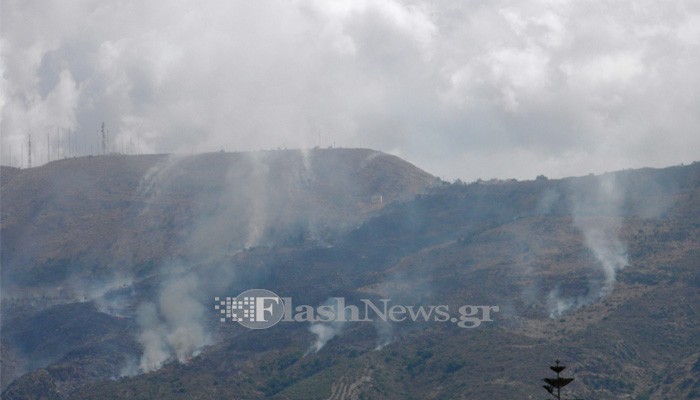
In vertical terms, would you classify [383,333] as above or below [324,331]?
below

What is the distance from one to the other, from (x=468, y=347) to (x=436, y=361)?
4.63 meters

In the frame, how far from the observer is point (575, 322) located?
174 meters

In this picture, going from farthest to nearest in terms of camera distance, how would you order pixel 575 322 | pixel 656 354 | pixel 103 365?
pixel 103 365, pixel 575 322, pixel 656 354

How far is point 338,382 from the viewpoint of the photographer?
545ft

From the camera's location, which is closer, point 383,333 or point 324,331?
point 383,333

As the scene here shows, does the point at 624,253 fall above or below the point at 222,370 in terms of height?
above

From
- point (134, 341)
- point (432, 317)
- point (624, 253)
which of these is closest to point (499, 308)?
point (432, 317)

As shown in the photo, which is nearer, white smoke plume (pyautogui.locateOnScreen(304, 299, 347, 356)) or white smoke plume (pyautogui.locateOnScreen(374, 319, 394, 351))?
white smoke plume (pyautogui.locateOnScreen(374, 319, 394, 351))

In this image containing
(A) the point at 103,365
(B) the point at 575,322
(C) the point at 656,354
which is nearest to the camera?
(C) the point at 656,354

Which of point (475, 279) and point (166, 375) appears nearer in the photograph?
point (166, 375)

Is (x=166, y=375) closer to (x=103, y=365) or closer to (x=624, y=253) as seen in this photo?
(x=103, y=365)

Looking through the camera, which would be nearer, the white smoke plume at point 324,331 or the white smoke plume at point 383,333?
the white smoke plume at point 383,333

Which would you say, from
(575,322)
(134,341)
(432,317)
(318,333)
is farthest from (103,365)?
(575,322)

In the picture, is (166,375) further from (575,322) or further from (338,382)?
(575,322)
